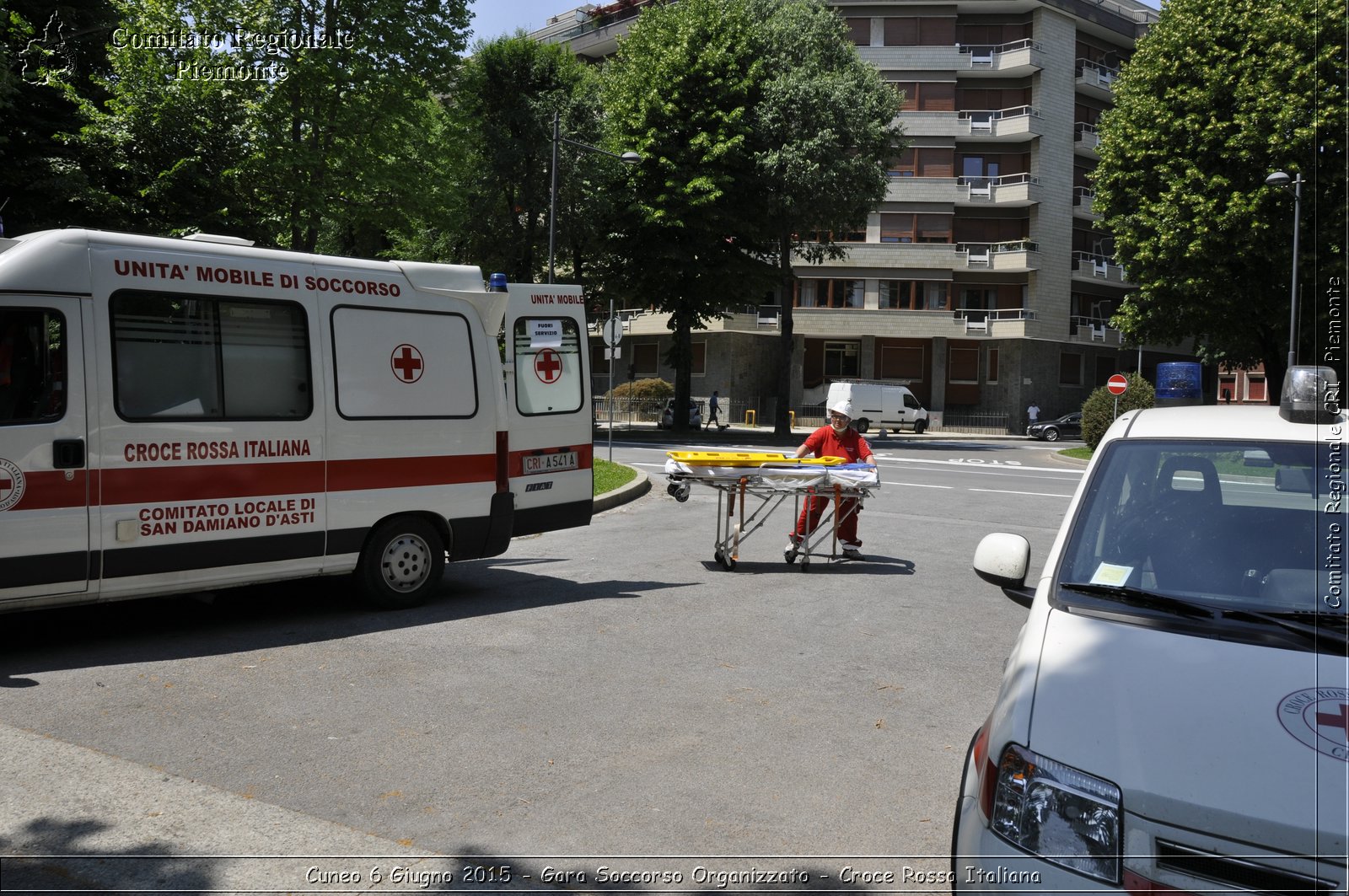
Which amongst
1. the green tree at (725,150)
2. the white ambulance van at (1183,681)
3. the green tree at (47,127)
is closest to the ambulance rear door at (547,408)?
the white ambulance van at (1183,681)

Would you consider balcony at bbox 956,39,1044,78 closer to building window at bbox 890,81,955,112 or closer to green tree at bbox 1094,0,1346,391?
building window at bbox 890,81,955,112

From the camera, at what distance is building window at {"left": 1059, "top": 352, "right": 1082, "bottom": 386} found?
53.4m

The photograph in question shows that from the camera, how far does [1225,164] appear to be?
31.0 m

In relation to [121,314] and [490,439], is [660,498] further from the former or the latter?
[121,314]

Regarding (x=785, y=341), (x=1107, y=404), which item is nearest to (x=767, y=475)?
(x=1107, y=404)

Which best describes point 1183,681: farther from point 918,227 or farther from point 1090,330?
point 1090,330

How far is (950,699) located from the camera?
237 inches

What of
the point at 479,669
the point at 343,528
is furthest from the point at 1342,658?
the point at 343,528

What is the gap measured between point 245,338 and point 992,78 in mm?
49707

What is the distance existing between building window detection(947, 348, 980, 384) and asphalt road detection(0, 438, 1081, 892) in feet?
146

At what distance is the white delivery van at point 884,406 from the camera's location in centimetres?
4578

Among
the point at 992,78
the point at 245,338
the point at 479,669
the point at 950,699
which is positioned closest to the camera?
the point at 950,699

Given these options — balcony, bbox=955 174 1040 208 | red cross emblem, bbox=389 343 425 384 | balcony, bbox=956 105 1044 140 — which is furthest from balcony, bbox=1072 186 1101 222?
red cross emblem, bbox=389 343 425 384

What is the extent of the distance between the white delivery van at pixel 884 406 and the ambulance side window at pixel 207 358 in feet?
126
